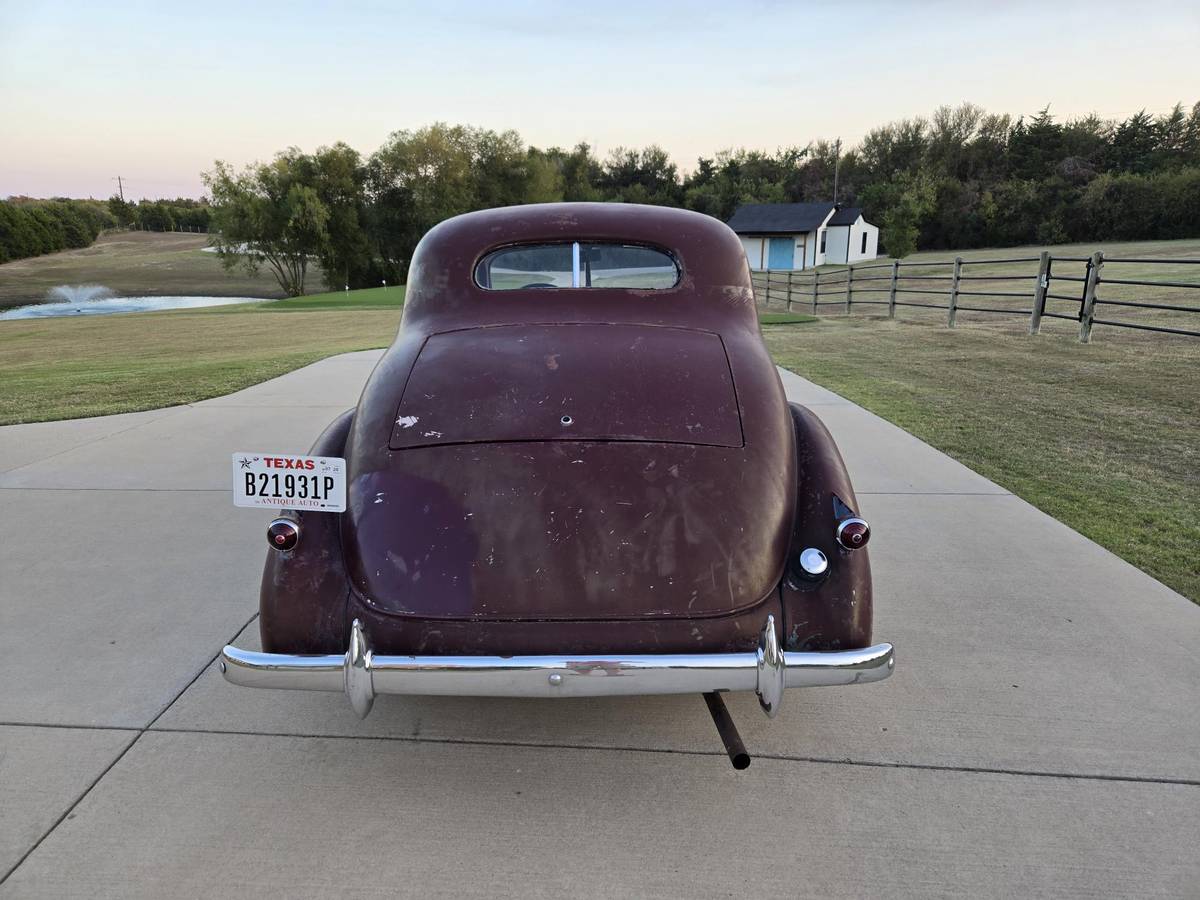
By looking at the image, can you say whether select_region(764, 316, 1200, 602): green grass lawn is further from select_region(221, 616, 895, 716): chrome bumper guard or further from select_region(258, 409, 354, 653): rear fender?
select_region(258, 409, 354, 653): rear fender

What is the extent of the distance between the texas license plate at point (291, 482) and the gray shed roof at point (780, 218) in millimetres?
47366

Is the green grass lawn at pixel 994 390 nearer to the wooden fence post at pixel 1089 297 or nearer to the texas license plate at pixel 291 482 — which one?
the wooden fence post at pixel 1089 297

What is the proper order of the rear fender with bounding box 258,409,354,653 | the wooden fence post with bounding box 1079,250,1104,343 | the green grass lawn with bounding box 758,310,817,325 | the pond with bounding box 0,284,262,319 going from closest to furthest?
the rear fender with bounding box 258,409,354,653 < the wooden fence post with bounding box 1079,250,1104,343 < the green grass lawn with bounding box 758,310,817,325 < the pond with bounding box 0,284,262,319

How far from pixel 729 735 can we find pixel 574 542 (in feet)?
2.24

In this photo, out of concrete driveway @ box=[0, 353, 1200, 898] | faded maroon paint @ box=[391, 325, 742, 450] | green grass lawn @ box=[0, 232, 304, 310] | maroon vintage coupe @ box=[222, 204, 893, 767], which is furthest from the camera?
green grass lawn @ box=[0, 232, 304, 310]

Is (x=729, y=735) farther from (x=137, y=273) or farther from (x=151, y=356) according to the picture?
(x=137, y=273)

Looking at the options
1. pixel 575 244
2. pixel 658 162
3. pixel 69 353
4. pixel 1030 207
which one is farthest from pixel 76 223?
pixel 575 244

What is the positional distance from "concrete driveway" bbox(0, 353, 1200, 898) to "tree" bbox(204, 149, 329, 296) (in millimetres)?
47865

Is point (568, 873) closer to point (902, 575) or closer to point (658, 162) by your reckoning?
point (902, 575)

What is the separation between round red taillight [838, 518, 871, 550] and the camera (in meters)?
2.22

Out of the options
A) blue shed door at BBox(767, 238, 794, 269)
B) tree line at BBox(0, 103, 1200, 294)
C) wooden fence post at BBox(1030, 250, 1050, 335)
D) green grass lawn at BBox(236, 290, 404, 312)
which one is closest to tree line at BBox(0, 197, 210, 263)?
tree line at BBox(0, 103, 1200, 294)

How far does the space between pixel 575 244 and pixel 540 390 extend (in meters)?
1.08

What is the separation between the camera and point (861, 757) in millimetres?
2295

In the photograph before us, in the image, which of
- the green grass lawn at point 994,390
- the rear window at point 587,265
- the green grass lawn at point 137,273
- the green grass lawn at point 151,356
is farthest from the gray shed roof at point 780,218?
the rear window at point 587,265
